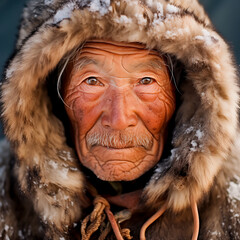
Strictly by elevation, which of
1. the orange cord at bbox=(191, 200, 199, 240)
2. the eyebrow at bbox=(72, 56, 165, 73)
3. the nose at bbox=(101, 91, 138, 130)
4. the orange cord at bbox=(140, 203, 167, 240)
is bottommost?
the orange cord at bbox=(140, 203, 167, 240)

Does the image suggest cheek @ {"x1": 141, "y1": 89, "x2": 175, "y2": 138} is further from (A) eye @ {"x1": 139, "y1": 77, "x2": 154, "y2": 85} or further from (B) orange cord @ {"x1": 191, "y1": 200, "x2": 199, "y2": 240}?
(B) orange cord @ {"x1": 191, "y1": 200, "x2": 199, "y2": 240}

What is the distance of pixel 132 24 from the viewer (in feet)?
4.39

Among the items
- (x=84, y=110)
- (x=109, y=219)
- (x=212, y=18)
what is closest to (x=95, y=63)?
(x=84, y=110)

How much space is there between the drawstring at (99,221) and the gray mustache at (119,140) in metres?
0.20

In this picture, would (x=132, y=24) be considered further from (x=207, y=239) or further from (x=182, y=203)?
(x=207, y=239)

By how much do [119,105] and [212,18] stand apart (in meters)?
1.21

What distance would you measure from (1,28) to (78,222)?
56.0 inches

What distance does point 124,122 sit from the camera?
145cm

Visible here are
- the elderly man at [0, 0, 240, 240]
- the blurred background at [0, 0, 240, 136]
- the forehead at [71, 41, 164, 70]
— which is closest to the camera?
the elderly man at [0, 0, 240, 240]

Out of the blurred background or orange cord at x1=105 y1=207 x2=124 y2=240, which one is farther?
the blurred background

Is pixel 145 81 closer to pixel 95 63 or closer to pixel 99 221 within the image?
pixel 95 63

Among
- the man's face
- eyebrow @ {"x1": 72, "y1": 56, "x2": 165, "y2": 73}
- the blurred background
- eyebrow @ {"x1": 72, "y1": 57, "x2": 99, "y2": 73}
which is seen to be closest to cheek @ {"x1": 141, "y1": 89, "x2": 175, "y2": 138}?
the man's face

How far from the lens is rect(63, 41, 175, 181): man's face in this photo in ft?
4.83

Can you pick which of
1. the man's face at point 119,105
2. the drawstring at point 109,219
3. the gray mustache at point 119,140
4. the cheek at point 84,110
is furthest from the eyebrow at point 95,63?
the drawstring at point 109,219
